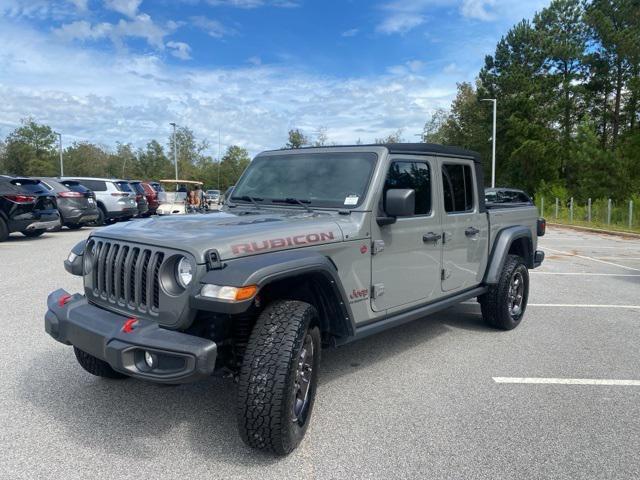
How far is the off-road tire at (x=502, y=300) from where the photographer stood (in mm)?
5484

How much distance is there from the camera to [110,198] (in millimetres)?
17953

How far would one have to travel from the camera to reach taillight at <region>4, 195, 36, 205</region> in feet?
40.7

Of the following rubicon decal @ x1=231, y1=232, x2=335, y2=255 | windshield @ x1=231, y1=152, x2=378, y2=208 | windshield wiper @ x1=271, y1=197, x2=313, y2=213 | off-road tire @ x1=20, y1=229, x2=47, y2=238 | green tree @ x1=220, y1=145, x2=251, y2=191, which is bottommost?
off-road tire @ x1=20, y1=229, x2=47, y2=238

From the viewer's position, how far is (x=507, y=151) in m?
40.8

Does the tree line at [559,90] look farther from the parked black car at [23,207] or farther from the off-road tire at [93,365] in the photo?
the off-road tire at [93,365]

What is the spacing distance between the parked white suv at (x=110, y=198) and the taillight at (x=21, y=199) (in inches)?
204

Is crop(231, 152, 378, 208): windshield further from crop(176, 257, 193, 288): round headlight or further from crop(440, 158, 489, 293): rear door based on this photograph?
crop(176, 257, 193, 288): round headlight

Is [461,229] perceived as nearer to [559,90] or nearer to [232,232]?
[232,232]

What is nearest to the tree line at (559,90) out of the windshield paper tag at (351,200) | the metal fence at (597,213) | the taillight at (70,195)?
the metal fence at (597,213)

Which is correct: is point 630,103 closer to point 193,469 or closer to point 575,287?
point 575,287

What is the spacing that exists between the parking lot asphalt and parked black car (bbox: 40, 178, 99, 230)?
33.2 feet

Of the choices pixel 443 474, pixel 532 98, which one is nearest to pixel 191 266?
pixel 443 474

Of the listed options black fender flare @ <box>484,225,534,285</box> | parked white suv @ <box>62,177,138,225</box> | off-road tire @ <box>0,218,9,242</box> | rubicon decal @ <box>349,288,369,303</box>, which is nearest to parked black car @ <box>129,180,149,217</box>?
parked white suv @ <box>62,177,138,225</box>

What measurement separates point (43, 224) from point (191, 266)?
12.0m
